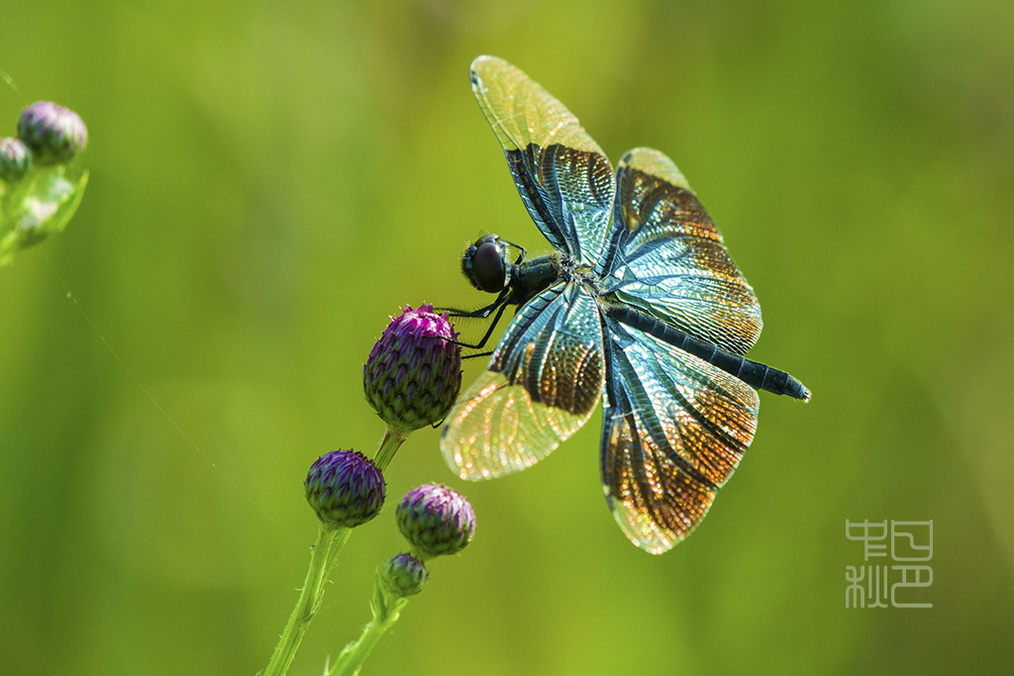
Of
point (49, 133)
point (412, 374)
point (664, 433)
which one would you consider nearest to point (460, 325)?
point (412, 374)

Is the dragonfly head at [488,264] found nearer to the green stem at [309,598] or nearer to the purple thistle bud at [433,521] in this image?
the purple thistle bud at [433,521]

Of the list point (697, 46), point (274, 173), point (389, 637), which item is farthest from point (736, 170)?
point (389, 637)

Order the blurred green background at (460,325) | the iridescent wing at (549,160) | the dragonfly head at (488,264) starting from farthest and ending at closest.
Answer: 1. the blurred green background at (460,325)
2. the iridescent wing at (549,160)
3. the dragonfly head at (488,264)

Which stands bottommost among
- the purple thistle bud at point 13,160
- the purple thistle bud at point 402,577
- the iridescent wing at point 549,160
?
the purple thistle bud at point 402,577

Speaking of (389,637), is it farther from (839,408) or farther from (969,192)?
(969,192)

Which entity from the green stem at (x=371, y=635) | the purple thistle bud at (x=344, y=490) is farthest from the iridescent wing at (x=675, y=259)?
the green stem at (x=371, y=635)
